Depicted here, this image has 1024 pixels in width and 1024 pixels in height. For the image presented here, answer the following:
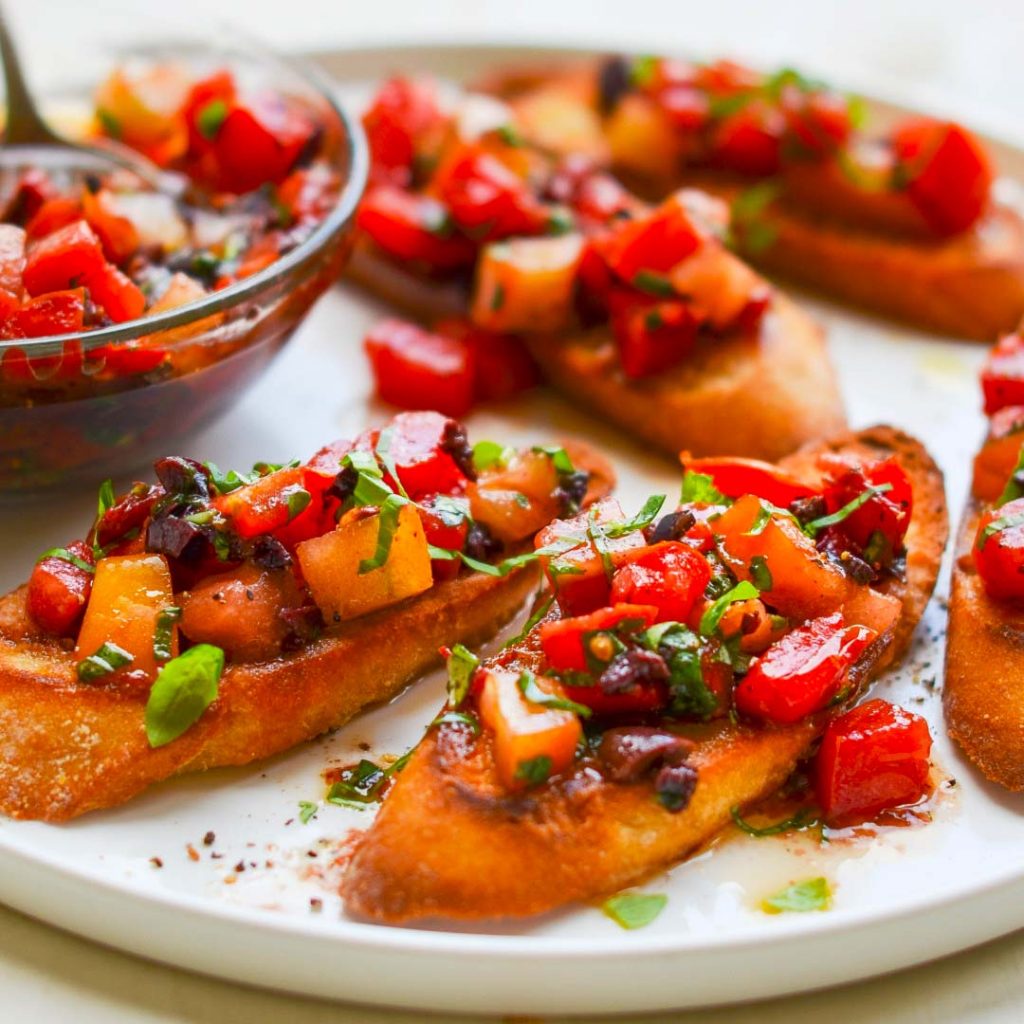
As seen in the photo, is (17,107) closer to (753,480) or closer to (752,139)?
(752,139)

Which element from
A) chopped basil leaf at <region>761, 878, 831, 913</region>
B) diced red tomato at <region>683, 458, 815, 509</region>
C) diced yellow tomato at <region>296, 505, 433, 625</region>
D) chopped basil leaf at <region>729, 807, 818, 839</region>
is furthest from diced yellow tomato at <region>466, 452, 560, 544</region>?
chopped basil leaf at <region>761, 878, 831, 913</region>

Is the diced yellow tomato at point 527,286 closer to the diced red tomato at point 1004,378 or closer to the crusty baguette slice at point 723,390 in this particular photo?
the crusty baguette slice at point 723,390

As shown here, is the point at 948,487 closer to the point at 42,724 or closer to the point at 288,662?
the point at 288,662

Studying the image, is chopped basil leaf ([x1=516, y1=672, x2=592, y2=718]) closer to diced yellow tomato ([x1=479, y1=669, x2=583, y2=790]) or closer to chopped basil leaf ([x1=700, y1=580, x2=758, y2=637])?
diced yellow tomato ([x1=479, y1=669, x2=583, y2=790])

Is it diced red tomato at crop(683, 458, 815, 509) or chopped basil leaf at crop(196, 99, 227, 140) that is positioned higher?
chopped basil leaf at crop(196, 99, 227, 140)

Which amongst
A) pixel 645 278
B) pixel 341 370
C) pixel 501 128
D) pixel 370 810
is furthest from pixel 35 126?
pixel 370 810

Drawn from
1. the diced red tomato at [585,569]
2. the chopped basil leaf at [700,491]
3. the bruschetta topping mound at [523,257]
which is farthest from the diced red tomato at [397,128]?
the diced red tomato at [585,569]
